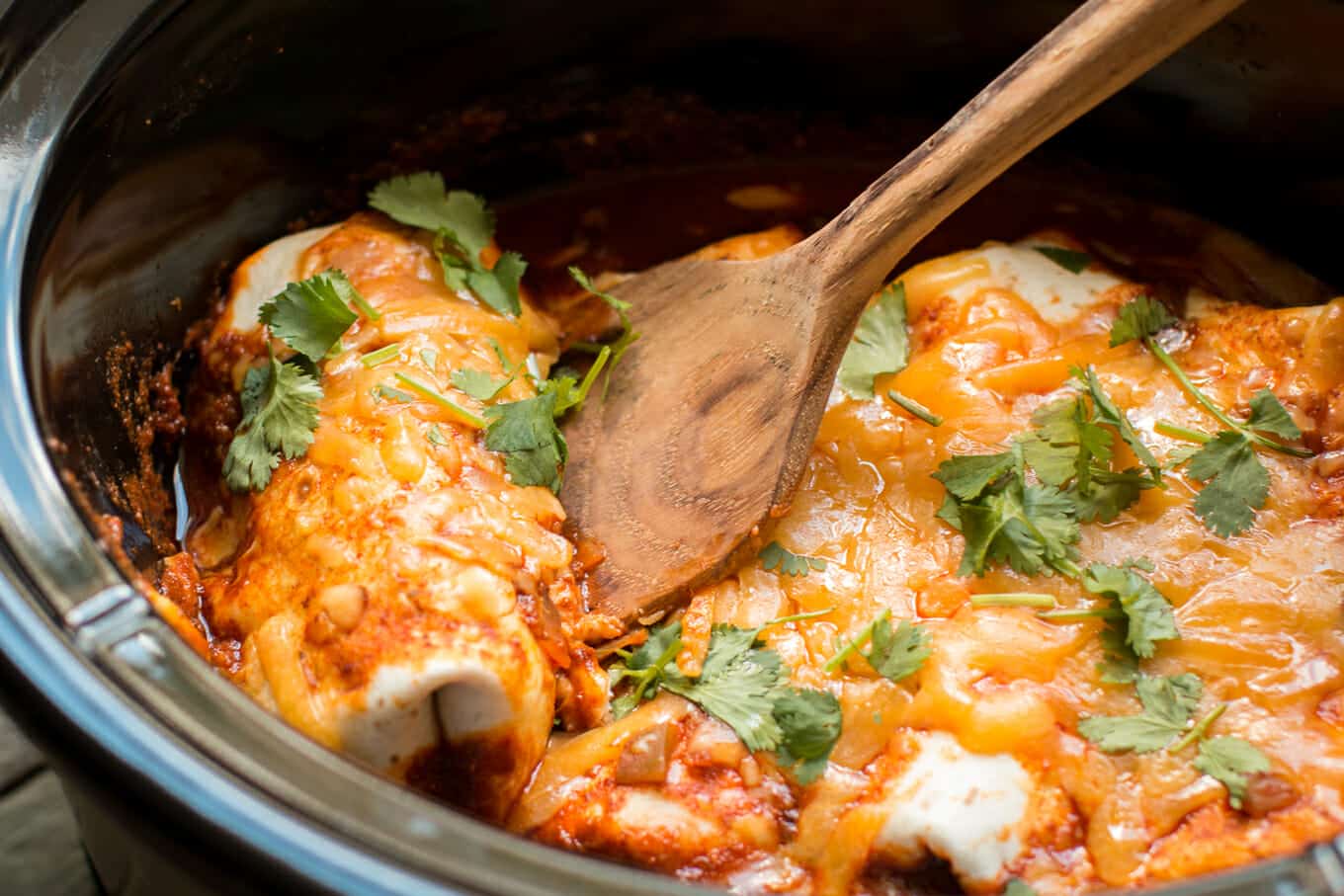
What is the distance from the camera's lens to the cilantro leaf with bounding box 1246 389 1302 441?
199cm

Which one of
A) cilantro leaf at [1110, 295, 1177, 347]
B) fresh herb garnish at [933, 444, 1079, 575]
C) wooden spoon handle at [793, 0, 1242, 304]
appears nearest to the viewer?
wooden spoon handle at [793, 0, 1242, 304]

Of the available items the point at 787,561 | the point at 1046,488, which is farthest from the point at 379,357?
the point at 1046,488

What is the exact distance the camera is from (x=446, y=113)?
2586 mm

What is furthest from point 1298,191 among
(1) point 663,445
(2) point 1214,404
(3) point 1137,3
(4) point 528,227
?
(4) point 528,227

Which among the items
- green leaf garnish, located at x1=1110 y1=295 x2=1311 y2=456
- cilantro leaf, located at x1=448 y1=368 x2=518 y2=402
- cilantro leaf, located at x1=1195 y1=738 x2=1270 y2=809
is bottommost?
cilantro leaf, located at x1=1195 y1=738 x2=1270 y2=809

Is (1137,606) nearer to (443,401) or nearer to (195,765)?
(443,401)

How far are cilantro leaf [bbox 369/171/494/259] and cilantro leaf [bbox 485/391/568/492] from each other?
1.49 feet

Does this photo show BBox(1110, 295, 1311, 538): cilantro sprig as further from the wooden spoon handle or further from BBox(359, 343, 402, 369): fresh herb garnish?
BBox(359, 343, 402, 369): fresh herb garnish

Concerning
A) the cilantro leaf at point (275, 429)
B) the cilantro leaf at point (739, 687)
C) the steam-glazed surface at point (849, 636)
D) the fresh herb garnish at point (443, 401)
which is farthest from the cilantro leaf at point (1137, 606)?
the cilantro leaf at point (275, 429)

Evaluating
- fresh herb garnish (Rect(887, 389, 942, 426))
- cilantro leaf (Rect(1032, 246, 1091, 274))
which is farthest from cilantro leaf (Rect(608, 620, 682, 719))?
cilantro leaf (Rect(1032, 246, 1091, 274))

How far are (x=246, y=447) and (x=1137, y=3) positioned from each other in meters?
1.52

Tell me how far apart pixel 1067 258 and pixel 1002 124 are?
581 millimetres

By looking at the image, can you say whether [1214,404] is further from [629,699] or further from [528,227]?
[528,227]

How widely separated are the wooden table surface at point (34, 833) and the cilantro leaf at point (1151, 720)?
1778 mm
